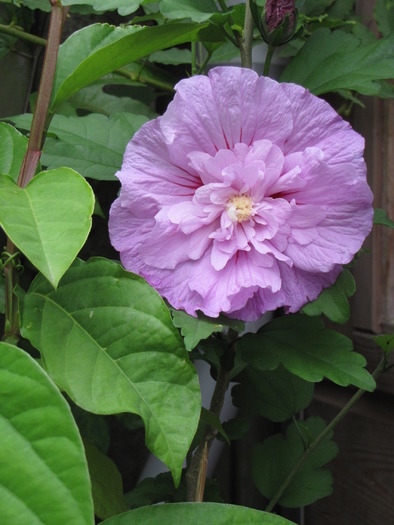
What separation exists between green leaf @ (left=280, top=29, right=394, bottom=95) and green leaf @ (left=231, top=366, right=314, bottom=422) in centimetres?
37

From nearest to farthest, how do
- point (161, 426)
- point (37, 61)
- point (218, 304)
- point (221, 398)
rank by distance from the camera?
1. point (161, 426)
2. point (218, 304)
3. point (221, 398)
4. point (37, 61)

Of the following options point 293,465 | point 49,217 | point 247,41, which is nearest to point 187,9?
point 247,41

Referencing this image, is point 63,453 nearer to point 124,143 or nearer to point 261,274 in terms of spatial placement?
point 261,274

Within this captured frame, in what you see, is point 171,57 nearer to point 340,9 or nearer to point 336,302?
point 340,9

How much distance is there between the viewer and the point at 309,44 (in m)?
0.78

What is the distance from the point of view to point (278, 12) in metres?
0.67

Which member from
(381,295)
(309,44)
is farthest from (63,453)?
(381,295)

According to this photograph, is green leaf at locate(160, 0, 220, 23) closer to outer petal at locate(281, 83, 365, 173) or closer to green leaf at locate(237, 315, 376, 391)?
outer petal at locate(281, 83, 365, 173)

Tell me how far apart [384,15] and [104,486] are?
0.71 m

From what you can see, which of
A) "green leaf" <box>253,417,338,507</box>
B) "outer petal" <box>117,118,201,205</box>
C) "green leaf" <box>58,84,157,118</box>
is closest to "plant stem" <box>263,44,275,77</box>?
"outer petal" <box>117,118,201,205</box>

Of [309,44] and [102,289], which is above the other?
[309,44]

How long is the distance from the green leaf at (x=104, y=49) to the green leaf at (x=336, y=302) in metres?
0.29

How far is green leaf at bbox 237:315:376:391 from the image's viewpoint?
2.19ft

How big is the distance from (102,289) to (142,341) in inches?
2.5
